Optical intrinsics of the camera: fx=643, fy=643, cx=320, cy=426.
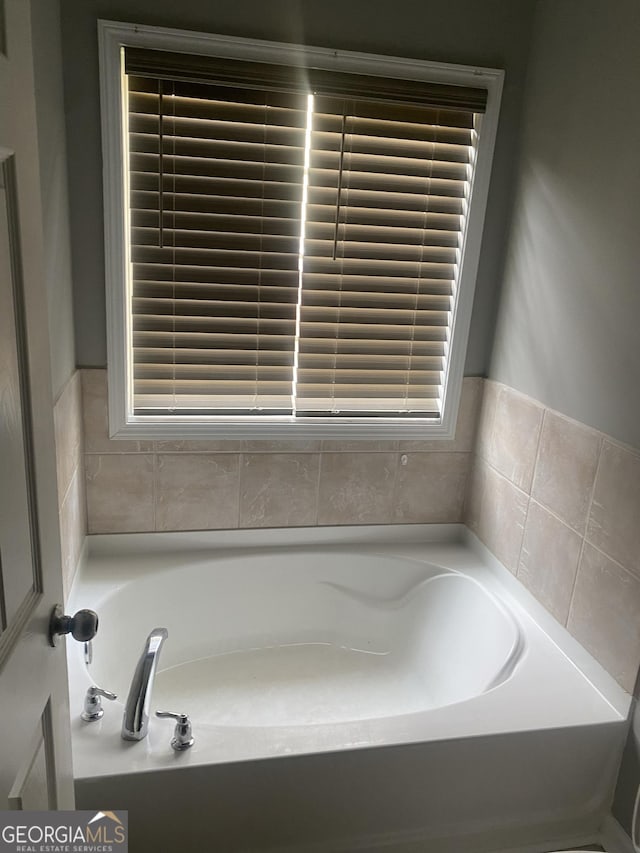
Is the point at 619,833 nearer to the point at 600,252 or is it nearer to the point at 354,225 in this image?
the point at 600,252

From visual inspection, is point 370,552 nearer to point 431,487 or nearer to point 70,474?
point 431,487

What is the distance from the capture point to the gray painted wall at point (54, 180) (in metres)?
1.62

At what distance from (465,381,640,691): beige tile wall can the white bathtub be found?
0.10 metres

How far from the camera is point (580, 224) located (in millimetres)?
1846

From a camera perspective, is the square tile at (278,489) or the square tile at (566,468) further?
the square tile at (278,489)

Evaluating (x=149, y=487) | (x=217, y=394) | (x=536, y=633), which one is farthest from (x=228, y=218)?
(x=536, y=633)

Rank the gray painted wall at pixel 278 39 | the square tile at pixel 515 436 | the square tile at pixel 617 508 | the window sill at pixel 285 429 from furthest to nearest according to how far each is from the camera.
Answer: the window sill at pixel 285 429 → the square tile at pixel 515 436 → the gray painted wall at pixel 278 39 → the square tile at pixel 617 508

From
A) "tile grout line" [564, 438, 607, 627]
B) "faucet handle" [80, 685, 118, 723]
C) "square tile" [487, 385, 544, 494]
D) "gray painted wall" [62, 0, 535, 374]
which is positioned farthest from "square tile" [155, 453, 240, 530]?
"tile grout line" [564, 438, 607, 627]

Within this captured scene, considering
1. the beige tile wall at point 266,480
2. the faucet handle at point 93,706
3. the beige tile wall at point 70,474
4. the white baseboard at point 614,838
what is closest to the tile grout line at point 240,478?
the beige tile wall at point 266,480

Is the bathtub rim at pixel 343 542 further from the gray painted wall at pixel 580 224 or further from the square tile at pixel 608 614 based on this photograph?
the gray painted wall at pixel 580 224

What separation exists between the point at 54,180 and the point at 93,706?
4.53 ft

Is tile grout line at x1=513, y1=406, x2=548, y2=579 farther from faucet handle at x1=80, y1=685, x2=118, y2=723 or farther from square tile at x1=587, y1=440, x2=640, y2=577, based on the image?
faucet handle at x1=80, y1=685, x2=118, y2=723

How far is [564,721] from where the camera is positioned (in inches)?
65.4

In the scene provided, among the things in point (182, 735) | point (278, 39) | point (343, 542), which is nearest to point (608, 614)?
point (343, 542)
